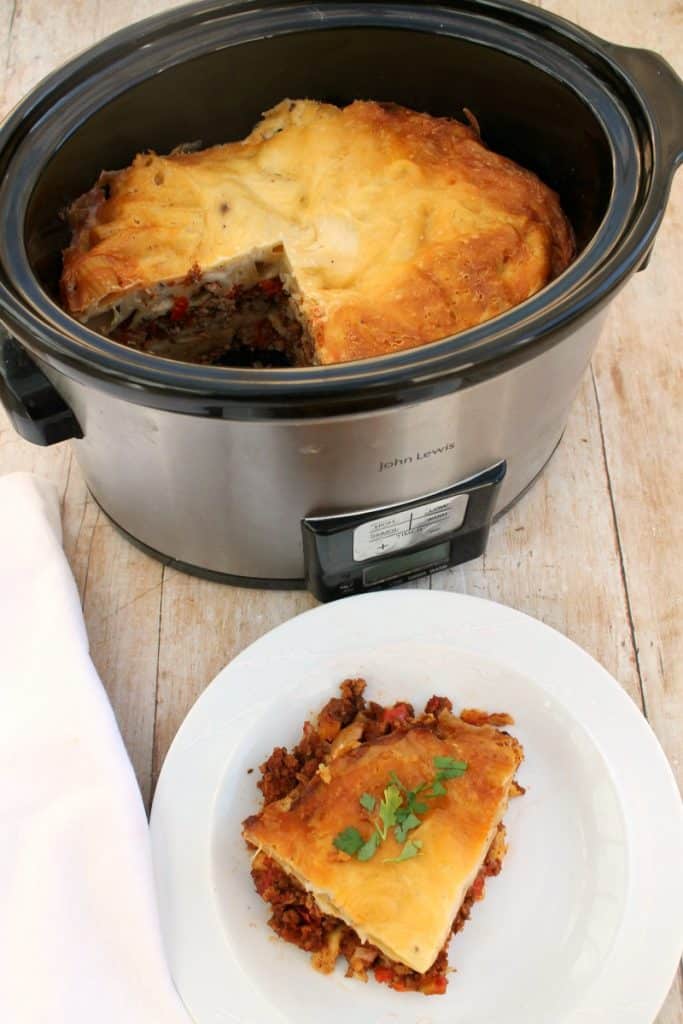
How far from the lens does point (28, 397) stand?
166cm

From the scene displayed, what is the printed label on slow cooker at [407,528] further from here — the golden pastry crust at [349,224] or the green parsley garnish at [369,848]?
the green parsley garnish at [369,848]

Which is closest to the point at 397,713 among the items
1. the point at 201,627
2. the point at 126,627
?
the point at 201,627

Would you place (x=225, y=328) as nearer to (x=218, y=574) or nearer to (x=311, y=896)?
(x=218, y=574)

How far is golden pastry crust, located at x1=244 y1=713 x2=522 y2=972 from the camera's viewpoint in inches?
55.4

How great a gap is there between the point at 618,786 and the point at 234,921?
625mm

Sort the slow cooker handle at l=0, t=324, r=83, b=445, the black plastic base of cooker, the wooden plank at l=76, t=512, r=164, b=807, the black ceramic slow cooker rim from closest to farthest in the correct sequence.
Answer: the black ceramic slow cooker rim < the slow cooker handle at l=0, t=324, r=83, b=445 < the wooden plank at l=76, t=512, r=164, b=807 < the black plastic base of cooker

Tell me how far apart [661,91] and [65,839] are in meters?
1.56

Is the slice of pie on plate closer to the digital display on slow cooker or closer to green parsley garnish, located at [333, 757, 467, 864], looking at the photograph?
green parsley garnish, located at [333, 757, 467, 864]

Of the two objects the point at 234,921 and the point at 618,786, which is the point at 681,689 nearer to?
the point at 618,786

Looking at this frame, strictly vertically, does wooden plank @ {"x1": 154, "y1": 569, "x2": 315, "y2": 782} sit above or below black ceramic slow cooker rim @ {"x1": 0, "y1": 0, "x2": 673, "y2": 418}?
below

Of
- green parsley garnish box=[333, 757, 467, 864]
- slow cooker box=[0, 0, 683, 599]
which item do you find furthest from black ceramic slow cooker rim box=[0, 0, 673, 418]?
green parsley garnish box=[333, 757, 467, 864]

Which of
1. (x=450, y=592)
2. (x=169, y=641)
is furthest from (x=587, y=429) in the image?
(x=169, y=641)

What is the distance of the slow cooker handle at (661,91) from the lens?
1646 millimetres

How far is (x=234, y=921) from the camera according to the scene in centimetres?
152
